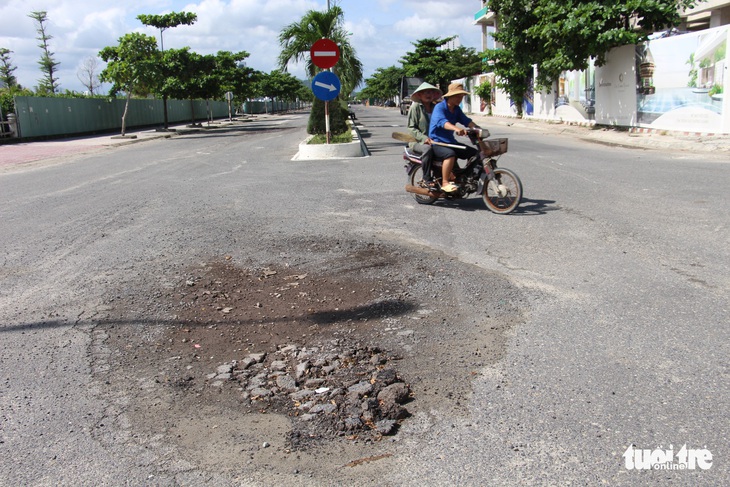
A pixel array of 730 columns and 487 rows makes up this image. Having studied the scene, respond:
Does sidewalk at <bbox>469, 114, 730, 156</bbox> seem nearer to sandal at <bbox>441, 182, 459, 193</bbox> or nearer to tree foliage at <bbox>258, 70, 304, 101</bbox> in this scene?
sandal at <bbox>441, 182, 459, 193</bbox>

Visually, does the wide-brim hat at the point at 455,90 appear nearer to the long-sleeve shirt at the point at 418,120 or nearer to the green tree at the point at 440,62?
the long-sleeve shirt at the point at 418,120

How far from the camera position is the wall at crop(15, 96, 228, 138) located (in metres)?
31.0

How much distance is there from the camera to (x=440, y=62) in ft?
220

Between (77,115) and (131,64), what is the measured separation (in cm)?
570

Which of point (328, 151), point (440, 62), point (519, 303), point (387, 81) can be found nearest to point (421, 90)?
point (519, 303)

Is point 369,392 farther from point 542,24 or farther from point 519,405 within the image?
point 542,24

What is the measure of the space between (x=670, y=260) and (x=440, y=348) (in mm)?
2928

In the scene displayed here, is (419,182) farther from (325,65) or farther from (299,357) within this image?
(325,65)

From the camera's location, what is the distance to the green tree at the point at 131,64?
33250 mm

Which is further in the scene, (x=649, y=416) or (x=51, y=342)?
(x=51, y=342)

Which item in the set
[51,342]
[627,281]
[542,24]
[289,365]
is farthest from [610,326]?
[542,24]

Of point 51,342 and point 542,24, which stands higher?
point 542,24

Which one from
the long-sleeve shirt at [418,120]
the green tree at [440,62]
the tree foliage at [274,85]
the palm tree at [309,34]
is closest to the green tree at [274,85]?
the tree foliage at [274,85]

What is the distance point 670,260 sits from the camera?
5.70 metres
